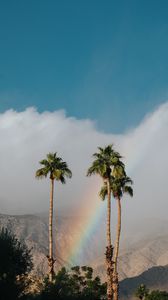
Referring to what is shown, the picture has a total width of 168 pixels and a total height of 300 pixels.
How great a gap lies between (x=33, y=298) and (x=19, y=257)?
4.50 meters

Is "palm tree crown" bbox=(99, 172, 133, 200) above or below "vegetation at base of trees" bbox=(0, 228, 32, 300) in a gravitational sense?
above

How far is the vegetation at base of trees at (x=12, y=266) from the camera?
46022 mm

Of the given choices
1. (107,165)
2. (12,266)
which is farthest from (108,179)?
(12,266)

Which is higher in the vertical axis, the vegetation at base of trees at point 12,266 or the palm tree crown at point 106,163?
the palm tree crown at point 106,163

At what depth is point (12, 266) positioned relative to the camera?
4894 centimetres

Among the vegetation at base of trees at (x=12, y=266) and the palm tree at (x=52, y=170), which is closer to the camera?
the vegetation at base of trees at (x=12, y=266)

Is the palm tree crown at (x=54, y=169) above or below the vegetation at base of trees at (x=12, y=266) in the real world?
above

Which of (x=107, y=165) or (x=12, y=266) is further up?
Result: (x=107, y=165)

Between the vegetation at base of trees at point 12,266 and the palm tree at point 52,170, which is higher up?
the palm tree at point 52,170

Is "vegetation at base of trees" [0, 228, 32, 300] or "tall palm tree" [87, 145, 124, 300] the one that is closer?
"vegetation at base of trees" [0, 228, 32, 300]

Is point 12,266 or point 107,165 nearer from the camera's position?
point 12,266

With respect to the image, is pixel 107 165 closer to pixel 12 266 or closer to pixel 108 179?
pixel 108 179

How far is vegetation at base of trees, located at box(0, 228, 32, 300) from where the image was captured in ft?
151

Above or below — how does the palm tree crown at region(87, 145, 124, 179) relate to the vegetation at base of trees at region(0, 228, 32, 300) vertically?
above
